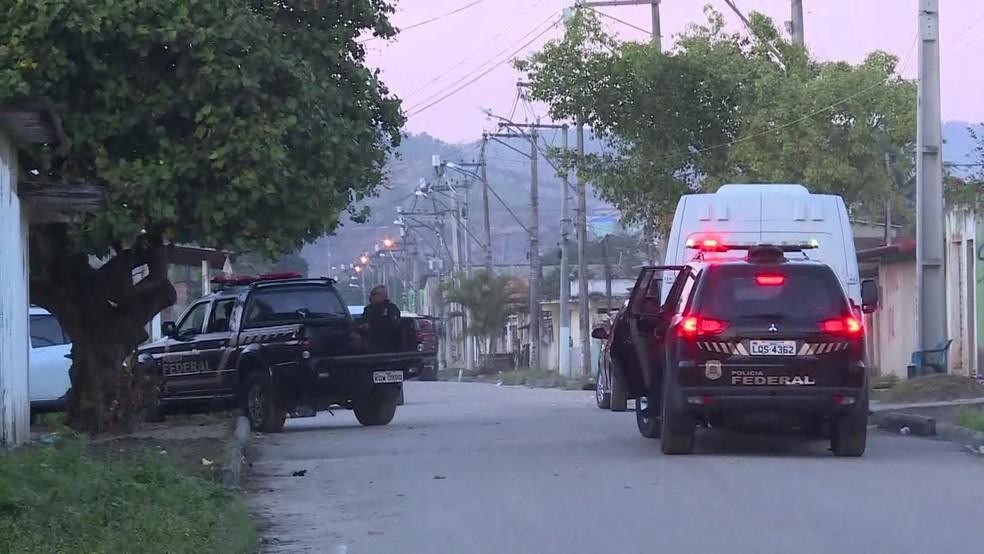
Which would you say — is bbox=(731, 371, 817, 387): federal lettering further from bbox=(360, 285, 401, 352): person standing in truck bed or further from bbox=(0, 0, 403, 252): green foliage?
bbox=(360, 285, 401, 352): person standing in truck bed

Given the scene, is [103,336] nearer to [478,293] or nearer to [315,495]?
[315,495]

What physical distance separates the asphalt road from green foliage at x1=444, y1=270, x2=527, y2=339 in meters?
52.6

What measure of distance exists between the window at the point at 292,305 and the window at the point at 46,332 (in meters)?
4.14

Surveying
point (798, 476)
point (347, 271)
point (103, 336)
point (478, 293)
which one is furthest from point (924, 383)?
point (347, 271)

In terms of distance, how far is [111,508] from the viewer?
31.9 feet

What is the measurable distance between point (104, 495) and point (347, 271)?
12241 centimetres

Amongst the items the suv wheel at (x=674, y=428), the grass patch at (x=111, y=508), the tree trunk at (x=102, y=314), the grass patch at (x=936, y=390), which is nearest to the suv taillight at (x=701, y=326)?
the suv wheel at (x=674, y=428)

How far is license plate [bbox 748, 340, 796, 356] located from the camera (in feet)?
45.4

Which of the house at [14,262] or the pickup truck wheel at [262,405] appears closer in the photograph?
the house at [14,262]

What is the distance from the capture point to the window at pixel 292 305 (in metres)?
20.8

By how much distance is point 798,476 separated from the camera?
1280 cm

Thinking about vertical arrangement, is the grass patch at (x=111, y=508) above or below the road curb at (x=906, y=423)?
above

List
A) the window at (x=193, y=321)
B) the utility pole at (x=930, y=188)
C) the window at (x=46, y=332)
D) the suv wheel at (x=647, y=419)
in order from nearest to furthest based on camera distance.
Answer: the suv wheel at (x=647, y=419) < the window at (x=193, y=321) < the utility pole at (x=930, y=188) < the window at (x=46, y=332)

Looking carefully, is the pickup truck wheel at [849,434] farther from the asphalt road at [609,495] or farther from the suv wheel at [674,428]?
the suv wheel at [674,428]
